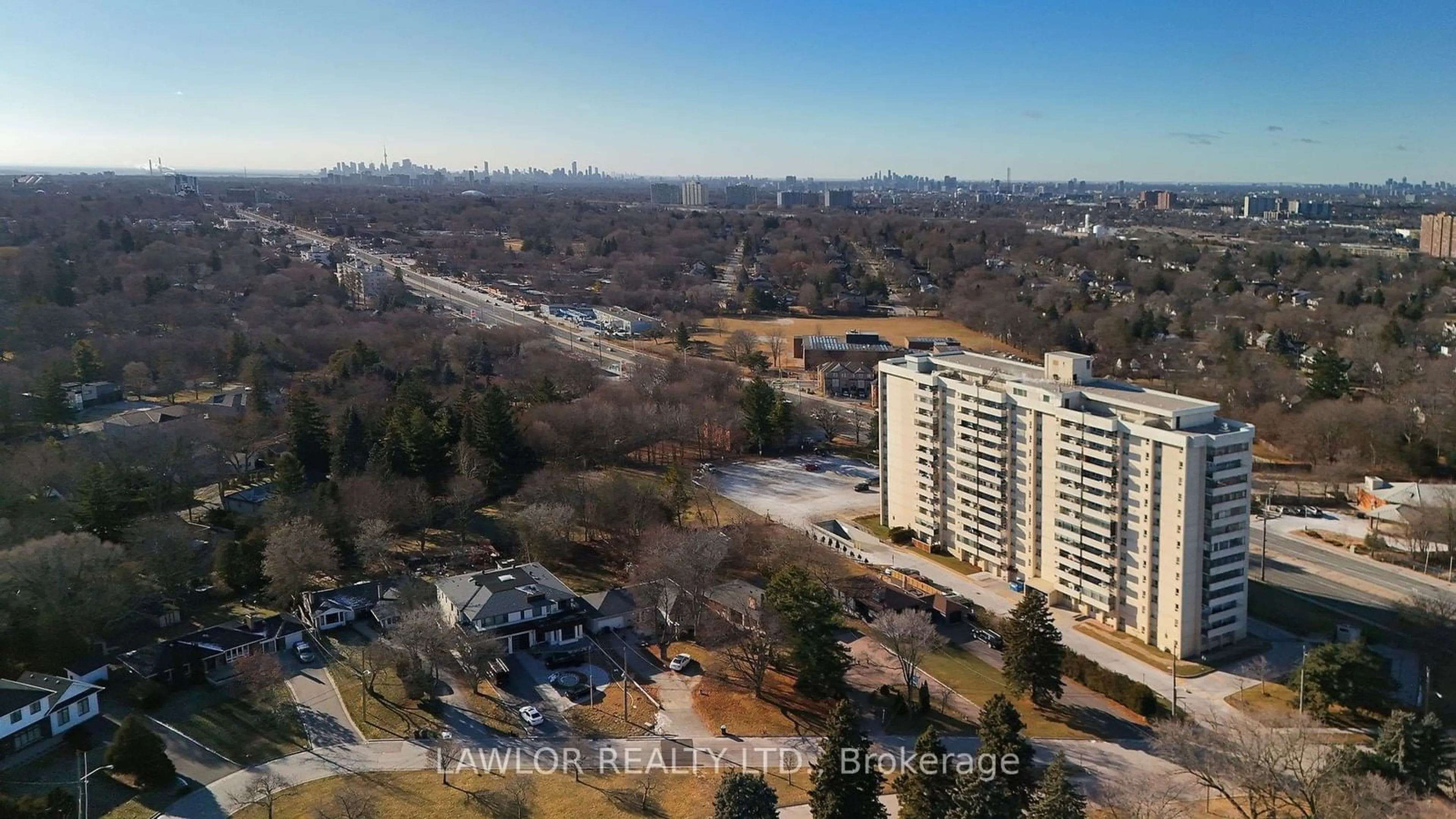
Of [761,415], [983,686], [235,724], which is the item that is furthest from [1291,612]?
[235,724]

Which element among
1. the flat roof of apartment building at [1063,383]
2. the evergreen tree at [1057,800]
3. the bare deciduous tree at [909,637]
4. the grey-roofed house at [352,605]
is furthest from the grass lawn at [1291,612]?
the grey-roofed house at [352,605]

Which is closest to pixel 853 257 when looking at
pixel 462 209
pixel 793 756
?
pixel 462 209

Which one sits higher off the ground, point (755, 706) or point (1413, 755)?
point (1413, 755)

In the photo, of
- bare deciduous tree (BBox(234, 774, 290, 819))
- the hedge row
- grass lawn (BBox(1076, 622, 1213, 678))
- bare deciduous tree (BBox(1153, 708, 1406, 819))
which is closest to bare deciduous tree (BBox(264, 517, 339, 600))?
bare deciduous tree (BBox(234, 774, 290, 819))

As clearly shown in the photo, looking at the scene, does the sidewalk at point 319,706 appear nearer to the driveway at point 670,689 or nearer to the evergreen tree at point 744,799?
the driveway at point 670,689

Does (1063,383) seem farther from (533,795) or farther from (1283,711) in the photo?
(533,795)

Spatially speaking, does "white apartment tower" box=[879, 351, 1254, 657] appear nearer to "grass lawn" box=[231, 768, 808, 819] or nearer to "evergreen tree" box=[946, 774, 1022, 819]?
"evergreen tree" box=[946, 774, 1022, 819]

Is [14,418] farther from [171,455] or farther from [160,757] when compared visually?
[160,757]
